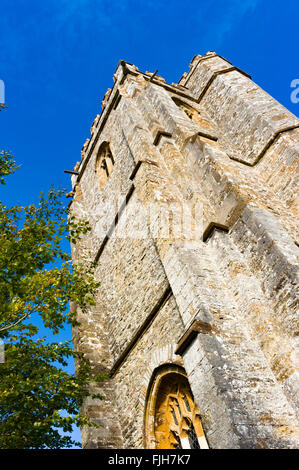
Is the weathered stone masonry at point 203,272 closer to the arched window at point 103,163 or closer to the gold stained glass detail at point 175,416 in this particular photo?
the gold stained glass detail at point 175,416

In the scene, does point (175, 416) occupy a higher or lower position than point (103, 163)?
lower

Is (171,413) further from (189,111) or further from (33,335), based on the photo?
(189,111)

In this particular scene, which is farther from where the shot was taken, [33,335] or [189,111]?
[189,111]

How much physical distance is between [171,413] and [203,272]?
239 centimetres

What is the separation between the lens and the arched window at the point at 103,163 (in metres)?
12.1

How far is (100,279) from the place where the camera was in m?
9.43

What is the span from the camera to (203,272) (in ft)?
16.3

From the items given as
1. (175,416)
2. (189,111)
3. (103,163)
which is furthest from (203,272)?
(189,111)

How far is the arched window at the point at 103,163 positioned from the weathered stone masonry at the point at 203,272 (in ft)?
1.01

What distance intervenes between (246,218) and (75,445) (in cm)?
430

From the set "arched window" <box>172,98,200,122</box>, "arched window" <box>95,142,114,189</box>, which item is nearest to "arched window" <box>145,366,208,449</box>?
"arched window" <box>95,142,114,189</box>

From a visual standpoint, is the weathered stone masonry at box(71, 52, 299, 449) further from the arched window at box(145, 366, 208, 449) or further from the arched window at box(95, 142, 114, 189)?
the arched window at box(95, 142, 114, 189)

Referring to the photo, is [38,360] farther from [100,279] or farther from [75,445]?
[100,279]

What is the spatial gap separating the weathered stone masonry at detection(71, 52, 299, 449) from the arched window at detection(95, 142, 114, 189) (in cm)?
31
